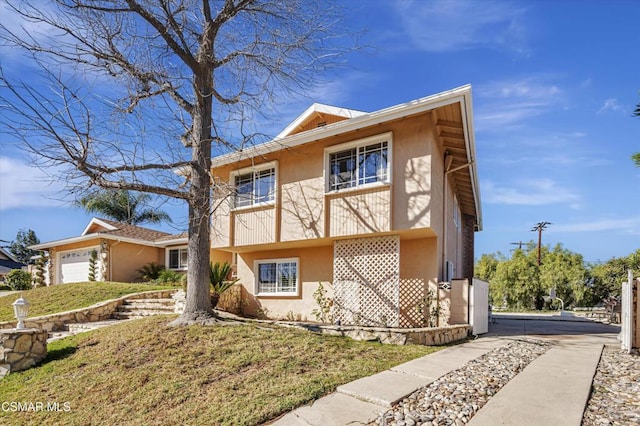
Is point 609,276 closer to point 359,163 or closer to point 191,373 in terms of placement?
point 359,163

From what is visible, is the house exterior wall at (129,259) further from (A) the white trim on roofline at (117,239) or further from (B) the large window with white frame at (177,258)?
(B) the large window with white frame at (177,258)

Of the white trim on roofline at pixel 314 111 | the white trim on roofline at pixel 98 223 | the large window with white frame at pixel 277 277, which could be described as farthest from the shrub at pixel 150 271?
the white trim on roofline at pixel 314 111

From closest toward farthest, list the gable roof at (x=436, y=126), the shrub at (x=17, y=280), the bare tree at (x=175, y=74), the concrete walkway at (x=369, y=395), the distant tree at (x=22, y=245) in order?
the concrete walkway at (x=369, y=395) → the bare tree at (x=175, y=74) → the gable roof at (x=436, y=126) → the shrub at (x=17, y=280) → the distant tree at (x=22, y=245)

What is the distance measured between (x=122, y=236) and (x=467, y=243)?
18.7m

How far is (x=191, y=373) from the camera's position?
638 cm

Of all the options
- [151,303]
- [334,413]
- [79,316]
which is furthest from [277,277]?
[334,413]

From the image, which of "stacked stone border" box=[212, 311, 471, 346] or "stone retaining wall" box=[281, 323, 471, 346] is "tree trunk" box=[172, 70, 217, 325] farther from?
"stone retaining wall" box=[281, 323, 471, 346]

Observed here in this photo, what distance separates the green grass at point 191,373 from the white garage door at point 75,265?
15.8 m

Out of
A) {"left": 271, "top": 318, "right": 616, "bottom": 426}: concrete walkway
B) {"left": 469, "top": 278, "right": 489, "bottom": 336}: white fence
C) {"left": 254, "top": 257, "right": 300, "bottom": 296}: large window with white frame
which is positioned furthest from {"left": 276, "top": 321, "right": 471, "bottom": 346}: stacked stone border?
{"left": 254, "top": 257, "right": 300, "bottom": 296}: large window with white frame

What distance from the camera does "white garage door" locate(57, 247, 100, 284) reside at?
23.1m

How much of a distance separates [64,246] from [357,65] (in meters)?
23.5

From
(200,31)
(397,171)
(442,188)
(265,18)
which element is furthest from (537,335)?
(200,31)

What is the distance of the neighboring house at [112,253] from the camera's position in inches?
864

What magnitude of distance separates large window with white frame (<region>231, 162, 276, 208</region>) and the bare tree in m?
2.79
